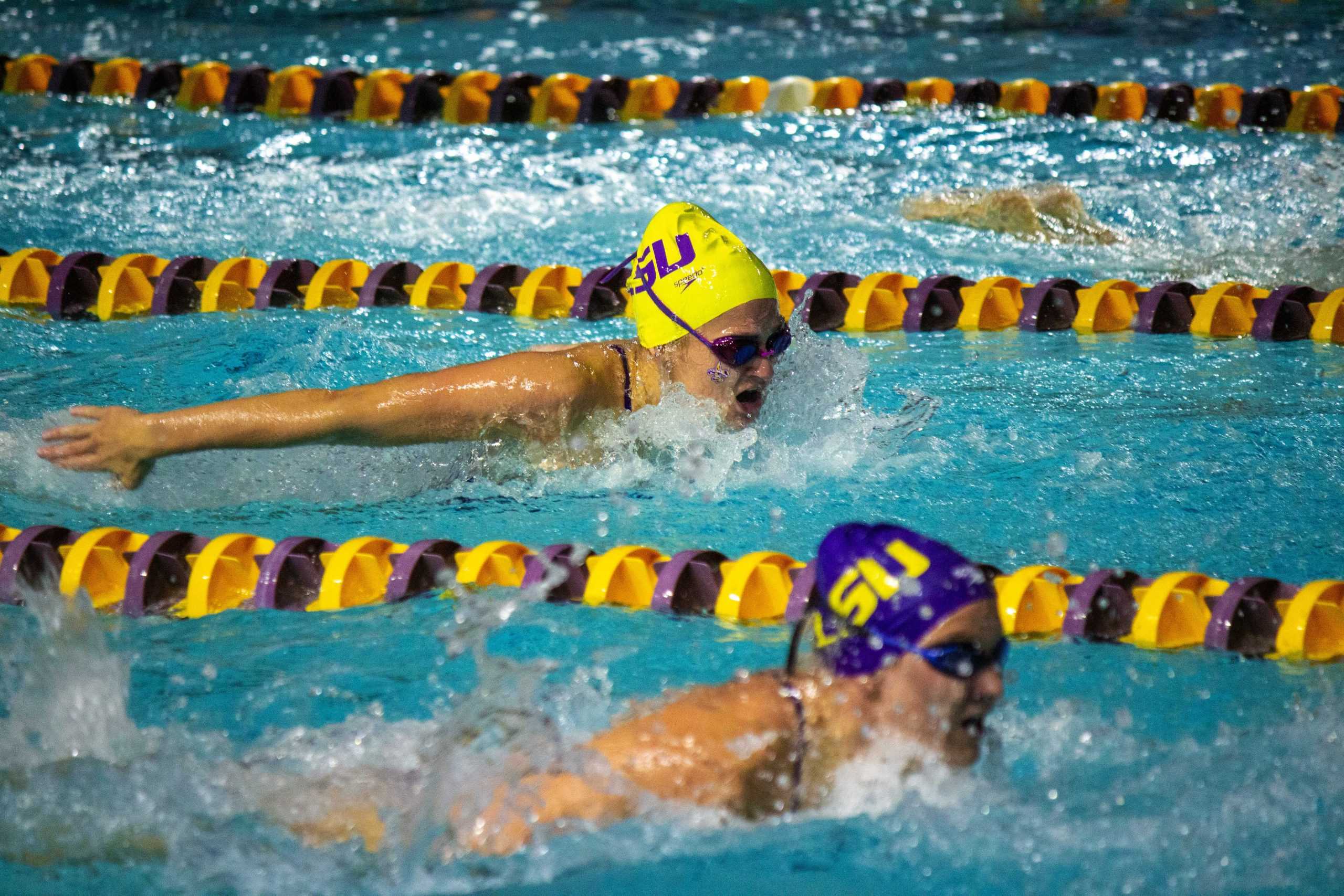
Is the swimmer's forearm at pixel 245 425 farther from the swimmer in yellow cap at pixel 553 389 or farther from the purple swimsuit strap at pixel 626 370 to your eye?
the purple swimsuit strap at pixel 626 370

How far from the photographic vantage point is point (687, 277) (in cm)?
350

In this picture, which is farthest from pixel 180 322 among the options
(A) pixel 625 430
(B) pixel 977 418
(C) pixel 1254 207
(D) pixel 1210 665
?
(C) pixel 1254 207

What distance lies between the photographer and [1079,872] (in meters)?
2.29

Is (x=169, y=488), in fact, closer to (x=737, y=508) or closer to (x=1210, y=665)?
(x=737, y=508)

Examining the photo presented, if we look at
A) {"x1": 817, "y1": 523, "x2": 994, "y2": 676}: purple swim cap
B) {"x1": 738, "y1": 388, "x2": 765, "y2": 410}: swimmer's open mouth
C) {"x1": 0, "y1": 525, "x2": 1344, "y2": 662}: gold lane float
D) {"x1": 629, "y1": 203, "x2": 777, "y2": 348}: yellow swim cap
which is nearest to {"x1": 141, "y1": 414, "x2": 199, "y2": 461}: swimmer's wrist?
{"x1": 0, "y1": 525, "x2": 1344, "y2": 662}: gold lane float

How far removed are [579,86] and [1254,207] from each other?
3.18 metres

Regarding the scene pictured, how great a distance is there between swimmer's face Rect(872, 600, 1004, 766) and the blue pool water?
133 millimetres

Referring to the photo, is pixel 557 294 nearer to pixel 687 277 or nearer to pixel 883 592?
pixel 687 277

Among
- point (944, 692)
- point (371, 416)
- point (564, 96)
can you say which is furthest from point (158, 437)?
point (564, 96)

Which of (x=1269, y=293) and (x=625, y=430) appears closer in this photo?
(x=625, y=430)

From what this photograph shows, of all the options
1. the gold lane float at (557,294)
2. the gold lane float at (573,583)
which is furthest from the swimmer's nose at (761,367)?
the gold lane float at (557,294)

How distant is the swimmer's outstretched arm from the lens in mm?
3037

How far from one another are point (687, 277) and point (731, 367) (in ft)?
0.81

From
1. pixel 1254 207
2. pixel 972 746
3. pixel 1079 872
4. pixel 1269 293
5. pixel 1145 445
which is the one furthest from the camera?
pixel 1254 207
